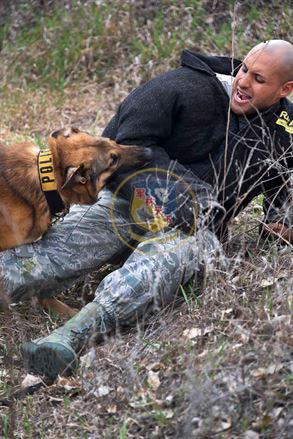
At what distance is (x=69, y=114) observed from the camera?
7.91m

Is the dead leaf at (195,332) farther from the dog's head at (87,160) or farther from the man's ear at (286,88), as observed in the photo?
the man's ear at (286,88)

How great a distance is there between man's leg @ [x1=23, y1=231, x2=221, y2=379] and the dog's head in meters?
0.45

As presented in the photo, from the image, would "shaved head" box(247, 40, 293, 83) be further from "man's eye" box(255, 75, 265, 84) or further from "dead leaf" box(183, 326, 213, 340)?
"dead leaf" box(183, 326, 213, 340)

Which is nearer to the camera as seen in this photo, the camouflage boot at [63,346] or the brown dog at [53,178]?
the camouflage boot at [63,346]

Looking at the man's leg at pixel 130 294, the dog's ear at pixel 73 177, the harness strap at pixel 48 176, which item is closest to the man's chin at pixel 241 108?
the man's leg at pixel 130 294

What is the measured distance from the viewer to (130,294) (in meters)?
3.87

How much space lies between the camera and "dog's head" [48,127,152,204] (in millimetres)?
4145

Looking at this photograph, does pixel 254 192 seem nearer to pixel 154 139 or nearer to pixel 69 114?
pixel 154 139

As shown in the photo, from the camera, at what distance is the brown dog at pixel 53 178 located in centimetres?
416

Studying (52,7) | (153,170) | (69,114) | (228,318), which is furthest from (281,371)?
(52,7)

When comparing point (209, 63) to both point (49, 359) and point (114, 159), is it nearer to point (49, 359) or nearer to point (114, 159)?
point (114, 159)

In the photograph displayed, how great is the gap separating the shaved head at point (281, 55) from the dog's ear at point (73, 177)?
46.7 inches

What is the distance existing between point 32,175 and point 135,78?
4576 mm

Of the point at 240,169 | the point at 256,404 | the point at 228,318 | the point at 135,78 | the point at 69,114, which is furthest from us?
the point at 135,78
